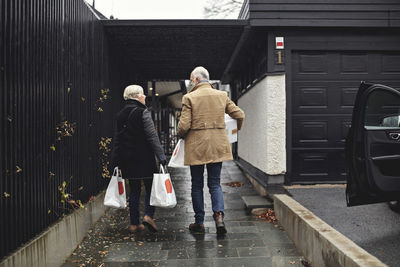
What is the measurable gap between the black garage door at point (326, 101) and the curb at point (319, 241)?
1935 millimetres

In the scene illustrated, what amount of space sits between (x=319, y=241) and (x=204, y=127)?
73.0 inches

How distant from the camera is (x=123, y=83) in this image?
788 centimetres

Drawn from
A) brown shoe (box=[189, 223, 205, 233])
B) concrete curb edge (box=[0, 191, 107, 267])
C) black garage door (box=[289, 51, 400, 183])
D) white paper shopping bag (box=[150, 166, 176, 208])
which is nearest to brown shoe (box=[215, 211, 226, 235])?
brown shoe (box=[189, 223, 205, 233])

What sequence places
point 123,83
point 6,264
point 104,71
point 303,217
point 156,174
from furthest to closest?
point 123,83
point 104,71
point 156,174
point 303,217
point 6,264

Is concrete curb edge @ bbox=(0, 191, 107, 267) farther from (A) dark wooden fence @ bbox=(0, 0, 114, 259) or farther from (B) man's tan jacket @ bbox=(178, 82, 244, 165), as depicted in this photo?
(B) man's tan jacket @ bbox=(178, 82, 244, 165)

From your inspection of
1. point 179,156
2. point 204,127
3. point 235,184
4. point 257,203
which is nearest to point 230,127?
point 204,127

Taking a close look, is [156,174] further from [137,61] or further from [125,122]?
[137,61]

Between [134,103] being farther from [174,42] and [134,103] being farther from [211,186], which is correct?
[174,42]

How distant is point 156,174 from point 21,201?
5.36 ft

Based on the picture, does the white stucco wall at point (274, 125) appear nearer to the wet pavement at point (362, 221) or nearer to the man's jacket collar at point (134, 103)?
the wet pavement at point (362, 221)

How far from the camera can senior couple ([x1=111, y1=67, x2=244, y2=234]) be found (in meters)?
4.25

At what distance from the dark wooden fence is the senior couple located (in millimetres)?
654

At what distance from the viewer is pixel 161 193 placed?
4102mm

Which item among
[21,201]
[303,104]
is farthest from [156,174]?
[303,104]
